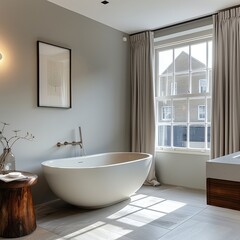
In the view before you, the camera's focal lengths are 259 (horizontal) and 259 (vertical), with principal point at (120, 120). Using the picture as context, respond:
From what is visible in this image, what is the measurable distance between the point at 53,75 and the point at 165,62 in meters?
2.17

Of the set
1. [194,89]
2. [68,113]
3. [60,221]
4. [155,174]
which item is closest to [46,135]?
[68,113]

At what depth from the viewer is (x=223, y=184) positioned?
4.42 feet

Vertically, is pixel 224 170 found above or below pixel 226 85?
below

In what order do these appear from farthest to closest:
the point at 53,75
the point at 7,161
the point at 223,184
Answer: the point at 53,75 → the point at 7,161 → the point at 223,184

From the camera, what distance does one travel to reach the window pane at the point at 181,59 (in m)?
4.52

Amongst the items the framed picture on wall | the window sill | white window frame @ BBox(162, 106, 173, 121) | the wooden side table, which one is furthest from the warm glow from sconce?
the window sill

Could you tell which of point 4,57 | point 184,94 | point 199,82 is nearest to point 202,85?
point 199,82

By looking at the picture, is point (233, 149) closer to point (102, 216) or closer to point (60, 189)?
point (102, 216)

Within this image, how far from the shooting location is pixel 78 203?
3.12m

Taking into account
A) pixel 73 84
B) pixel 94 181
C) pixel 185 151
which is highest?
pixel 73 84

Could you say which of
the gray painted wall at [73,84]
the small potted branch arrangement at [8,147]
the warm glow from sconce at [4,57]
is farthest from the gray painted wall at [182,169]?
the warm glow from sconce at [4,57]

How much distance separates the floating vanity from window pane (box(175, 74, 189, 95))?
3271 millimetres

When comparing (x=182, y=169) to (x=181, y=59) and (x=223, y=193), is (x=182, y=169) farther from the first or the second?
(x=223, y=193)

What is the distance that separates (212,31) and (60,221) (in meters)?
3.52
